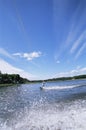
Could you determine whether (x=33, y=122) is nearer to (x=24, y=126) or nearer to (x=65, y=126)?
(x=24, y=126)

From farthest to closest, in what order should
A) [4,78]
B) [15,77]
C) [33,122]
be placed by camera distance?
1. [15,77]
2. [4,78]
3. [33,122]

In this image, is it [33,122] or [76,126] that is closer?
[76,126]

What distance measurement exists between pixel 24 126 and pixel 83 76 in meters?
196

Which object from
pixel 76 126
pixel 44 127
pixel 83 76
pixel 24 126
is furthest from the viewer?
pixel 83 76

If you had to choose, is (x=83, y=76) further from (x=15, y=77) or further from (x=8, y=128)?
(x=8, y=128)

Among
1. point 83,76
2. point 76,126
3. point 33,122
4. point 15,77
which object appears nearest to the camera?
point 76,126

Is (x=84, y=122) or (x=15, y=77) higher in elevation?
(x=15, y=77)

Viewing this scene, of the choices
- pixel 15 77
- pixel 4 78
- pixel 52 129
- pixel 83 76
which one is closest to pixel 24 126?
pixel 52 129

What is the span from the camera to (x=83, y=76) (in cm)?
19988

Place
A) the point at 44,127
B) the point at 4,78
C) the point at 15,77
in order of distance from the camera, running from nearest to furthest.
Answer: the point at 44,127, the point at 4,78, the point at 15,77

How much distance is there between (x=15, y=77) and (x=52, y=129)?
158 m

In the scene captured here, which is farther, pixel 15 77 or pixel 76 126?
pixel 15 77

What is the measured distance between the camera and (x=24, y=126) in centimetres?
1005

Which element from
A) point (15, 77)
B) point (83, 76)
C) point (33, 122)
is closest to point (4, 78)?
point (15, 77)
